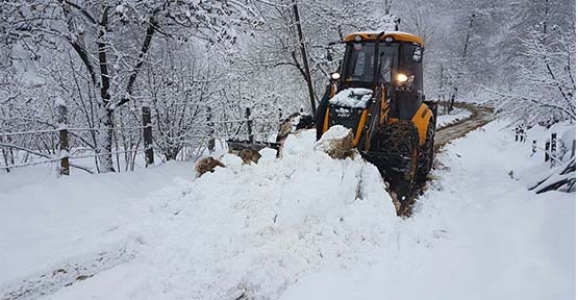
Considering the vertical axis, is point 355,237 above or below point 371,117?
below

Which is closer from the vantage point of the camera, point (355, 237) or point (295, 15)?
point (355, 237)

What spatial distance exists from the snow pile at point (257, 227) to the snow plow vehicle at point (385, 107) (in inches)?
22.6

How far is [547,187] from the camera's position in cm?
666

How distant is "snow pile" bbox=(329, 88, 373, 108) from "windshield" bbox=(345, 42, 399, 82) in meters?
1.11

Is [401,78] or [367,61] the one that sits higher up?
[367,61]

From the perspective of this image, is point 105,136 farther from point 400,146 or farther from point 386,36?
point 386,36

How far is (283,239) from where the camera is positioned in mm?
4742

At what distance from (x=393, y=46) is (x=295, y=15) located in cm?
749

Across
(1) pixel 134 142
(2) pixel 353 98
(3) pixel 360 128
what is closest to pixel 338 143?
(3) pixel 360 128

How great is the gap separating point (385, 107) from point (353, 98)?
90cm

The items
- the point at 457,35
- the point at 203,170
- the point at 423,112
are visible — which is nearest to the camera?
the point at 203,170

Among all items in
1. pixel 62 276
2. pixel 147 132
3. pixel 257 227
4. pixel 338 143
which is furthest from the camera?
pixel 147 132

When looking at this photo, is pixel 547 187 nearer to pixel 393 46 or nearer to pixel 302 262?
pixel 393 46

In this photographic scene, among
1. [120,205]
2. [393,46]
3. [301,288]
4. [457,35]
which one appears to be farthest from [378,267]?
[457,35]
